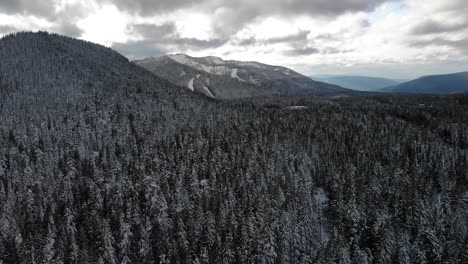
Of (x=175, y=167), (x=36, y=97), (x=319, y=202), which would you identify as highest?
(x=36, y=97)

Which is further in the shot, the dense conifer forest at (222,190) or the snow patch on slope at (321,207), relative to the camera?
the snow patch on slope at (321,207)

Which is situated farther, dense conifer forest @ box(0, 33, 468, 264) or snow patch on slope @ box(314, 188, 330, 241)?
snow patch on slope @ box(314, 188, 330, 241)

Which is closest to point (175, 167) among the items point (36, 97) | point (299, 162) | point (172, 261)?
point (299, 162)

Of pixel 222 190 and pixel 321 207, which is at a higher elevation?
pixel 222 190

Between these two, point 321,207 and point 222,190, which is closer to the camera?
point 222,190

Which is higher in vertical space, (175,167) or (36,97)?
(36,97)

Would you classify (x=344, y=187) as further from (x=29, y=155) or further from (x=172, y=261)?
(x=29, y=155)

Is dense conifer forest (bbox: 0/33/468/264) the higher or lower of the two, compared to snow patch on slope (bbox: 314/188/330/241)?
higher

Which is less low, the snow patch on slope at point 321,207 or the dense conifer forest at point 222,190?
the dense conifer forest at point 222,190
